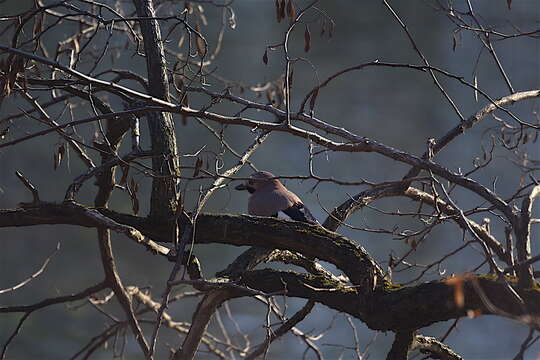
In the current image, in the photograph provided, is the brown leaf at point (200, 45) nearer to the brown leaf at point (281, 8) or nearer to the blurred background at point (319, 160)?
the brown leaf at point (281, 8)

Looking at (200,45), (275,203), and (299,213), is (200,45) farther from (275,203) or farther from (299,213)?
(275,203)

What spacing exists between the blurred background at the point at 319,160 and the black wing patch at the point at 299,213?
2.63 m

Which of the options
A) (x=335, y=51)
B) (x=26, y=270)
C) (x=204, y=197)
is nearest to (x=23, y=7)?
(x=26, y=270)

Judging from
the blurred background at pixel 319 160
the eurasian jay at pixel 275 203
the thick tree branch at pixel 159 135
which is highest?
the blurred background at pixel 319 160

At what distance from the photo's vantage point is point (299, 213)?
3646 mm

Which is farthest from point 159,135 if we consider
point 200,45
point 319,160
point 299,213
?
point 319,160

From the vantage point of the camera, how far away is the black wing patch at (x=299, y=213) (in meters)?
3.59

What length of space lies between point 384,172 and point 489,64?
2.11 meters

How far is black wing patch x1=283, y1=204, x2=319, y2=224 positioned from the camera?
11.8 feet

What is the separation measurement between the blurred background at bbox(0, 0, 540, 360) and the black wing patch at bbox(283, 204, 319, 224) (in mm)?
2625

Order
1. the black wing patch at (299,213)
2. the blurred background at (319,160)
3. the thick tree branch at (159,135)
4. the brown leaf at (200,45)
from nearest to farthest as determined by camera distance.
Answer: the brown leaf at (200,45), the thick tree branch at (159,135), the black wing patch at (299,213), the blurred background at (319,160)

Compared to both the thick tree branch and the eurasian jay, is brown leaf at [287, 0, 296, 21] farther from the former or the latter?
the eurasian jay

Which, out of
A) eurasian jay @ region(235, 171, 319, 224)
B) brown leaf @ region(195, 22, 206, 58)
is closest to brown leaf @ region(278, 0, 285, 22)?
brown leaf @ region(195, 22, 206, 58)

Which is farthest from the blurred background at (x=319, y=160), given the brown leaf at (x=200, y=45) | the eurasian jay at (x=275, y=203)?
the brown leaf at (x=200, y=45)
